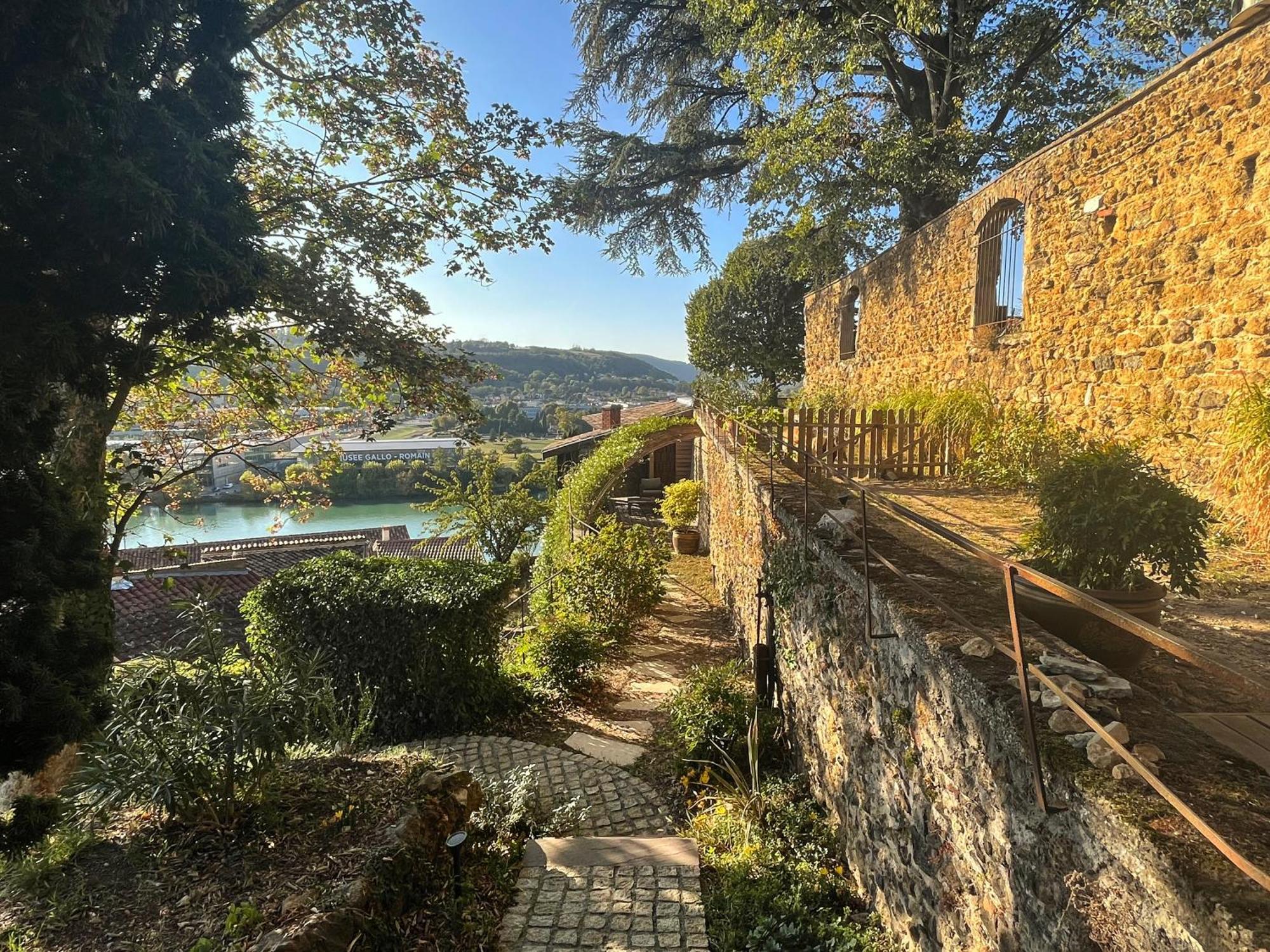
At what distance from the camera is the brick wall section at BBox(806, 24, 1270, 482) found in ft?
14.6

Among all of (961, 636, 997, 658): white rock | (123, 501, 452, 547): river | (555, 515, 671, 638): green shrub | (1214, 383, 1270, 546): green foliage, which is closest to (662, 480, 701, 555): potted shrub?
(555, 515, 671, 638): green shrub

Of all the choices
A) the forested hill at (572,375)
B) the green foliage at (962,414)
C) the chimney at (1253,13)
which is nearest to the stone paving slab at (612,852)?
the green foliage at (962,414)

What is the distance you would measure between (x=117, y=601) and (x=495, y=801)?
17.2 metres

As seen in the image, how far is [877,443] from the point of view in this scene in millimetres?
8359

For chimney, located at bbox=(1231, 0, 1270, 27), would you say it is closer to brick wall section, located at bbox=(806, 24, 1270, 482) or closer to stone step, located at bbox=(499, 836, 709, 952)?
brick wall section, located at bbox=(806, 24, 1270, 482)

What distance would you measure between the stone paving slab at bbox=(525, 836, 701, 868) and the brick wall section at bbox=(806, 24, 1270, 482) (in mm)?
4978

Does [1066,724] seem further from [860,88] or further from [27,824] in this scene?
[860,88]

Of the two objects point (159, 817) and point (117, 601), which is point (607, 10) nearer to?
point (159, 817)

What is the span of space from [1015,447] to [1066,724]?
628cm

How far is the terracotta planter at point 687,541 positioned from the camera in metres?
12.3

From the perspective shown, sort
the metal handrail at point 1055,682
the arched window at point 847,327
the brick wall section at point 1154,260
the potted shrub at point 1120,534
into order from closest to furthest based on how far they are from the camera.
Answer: the metal handrail at point 1055,682 → the potted shrub at point 1120,534 → the brick wall section at point 1154,260 → the arched window at point 847,327

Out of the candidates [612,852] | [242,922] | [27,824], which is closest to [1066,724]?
[612,852]

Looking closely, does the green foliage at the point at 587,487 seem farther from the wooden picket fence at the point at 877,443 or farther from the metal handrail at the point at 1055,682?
Result: the metal handrail at the point at 1055,682

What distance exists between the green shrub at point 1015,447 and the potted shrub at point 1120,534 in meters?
3.56
